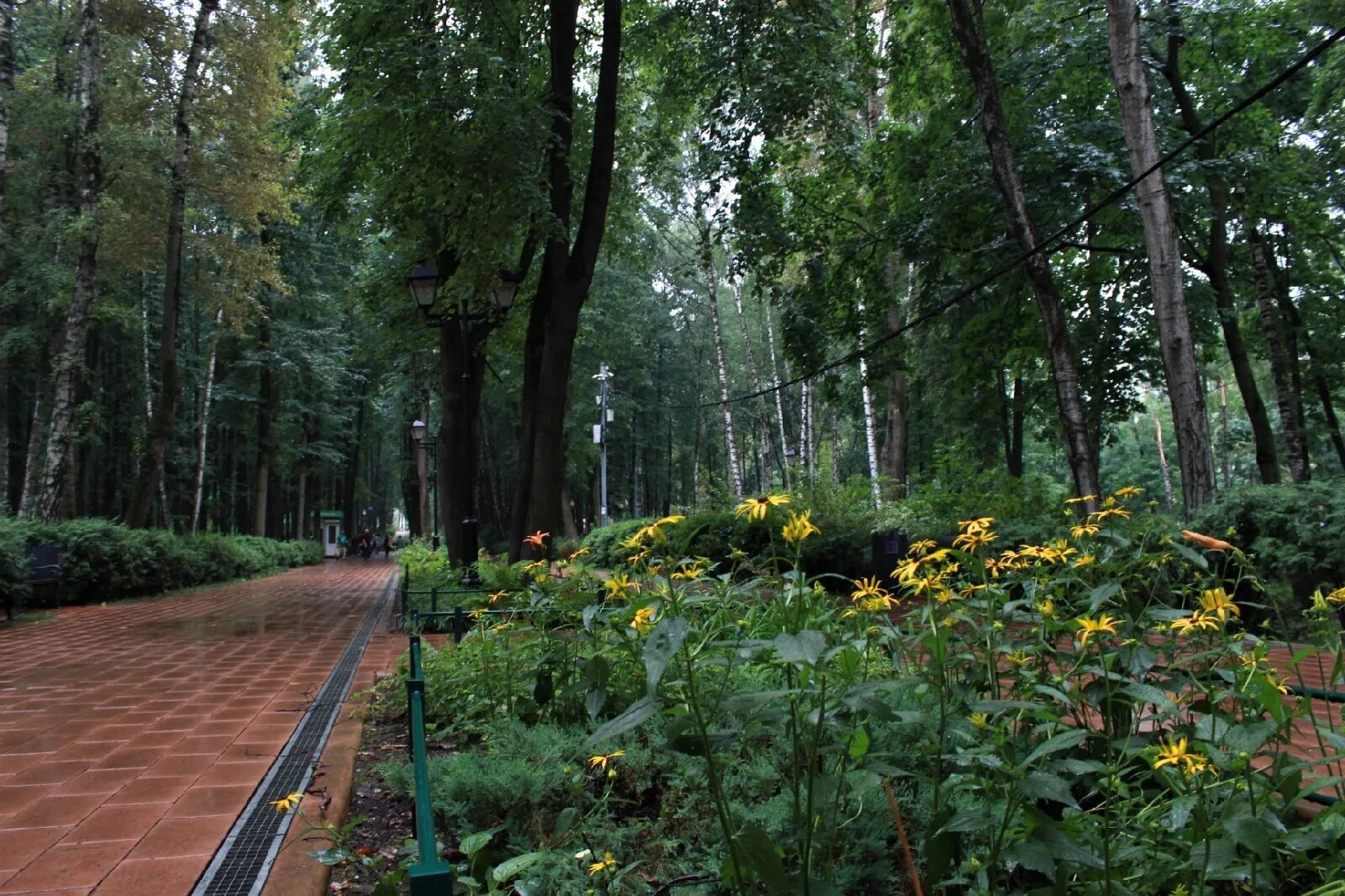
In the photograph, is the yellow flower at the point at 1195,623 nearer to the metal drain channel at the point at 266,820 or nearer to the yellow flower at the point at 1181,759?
the yellow flower at the point at 1181,759

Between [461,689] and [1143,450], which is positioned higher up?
[1143,450]

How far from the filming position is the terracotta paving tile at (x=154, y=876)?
8.02 ft

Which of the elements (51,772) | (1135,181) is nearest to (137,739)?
(51,772)

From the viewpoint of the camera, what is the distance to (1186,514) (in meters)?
7.25

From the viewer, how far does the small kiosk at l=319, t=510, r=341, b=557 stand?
3691 cm

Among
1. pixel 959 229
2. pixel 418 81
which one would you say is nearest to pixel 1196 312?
pixel 959 229

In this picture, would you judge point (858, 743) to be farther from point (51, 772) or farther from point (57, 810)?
point (51, 772)

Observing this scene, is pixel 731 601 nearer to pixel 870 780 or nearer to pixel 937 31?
pixel 870 780

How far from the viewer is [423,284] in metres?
11.0

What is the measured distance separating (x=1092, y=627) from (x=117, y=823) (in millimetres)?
3302

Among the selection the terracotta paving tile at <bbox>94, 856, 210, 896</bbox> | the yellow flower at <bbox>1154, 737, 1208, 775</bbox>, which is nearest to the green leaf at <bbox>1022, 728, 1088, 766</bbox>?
the yellow flower at <bbox>1154, 737, 1208, 775</bbox>

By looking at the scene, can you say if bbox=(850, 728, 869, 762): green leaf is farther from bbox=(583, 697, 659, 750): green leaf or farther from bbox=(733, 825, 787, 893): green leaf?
bbox=(583, 697, 659, 750): green leaf

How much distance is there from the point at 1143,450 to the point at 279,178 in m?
52.6

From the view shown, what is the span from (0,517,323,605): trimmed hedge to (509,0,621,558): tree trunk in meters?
5.75
